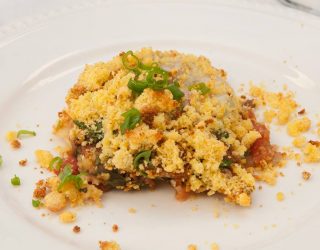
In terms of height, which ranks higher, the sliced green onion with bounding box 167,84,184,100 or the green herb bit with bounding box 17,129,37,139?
the sliced green onion with bounding box 167,84,184,100

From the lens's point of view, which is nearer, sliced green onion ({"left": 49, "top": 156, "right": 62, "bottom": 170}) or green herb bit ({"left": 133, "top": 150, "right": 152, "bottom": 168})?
green herb bit ({"left": 133, "top": 150, "right": 152, "bottom": 168})

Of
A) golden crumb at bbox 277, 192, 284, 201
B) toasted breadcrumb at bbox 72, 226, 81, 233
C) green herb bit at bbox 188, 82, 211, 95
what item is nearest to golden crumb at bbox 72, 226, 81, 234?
toasted breadcrumb at bbox 72, 226, 81, 233

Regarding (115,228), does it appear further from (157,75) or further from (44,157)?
(157,75)

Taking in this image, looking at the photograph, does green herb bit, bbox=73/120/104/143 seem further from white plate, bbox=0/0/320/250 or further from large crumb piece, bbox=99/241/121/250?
large crumb piece, bbox=99/241/121/250

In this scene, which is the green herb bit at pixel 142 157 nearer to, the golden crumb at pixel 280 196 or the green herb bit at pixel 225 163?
the green herb bit at pixel 225 163

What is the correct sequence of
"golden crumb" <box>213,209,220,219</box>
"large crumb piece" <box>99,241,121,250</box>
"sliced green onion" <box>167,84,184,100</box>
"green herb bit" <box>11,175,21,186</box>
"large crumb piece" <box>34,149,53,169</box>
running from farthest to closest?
1. "large crumb piece" <box>34,149,53,169</box>
2. "green herb bit" <box>11,175,21,186</box>
3. "sliced green onion" <box>167,84,184,100</box>
4. "golden crumb" <box>213,209,220,219</box>
5. "large crumb piece" <box>99,241,121,250</box>

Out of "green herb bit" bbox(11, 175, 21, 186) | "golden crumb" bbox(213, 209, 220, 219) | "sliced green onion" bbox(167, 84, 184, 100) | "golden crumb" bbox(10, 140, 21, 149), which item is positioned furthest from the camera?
"golden crumb" bbox(10, 140, 21, 149)

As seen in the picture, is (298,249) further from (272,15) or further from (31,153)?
(272,15)
